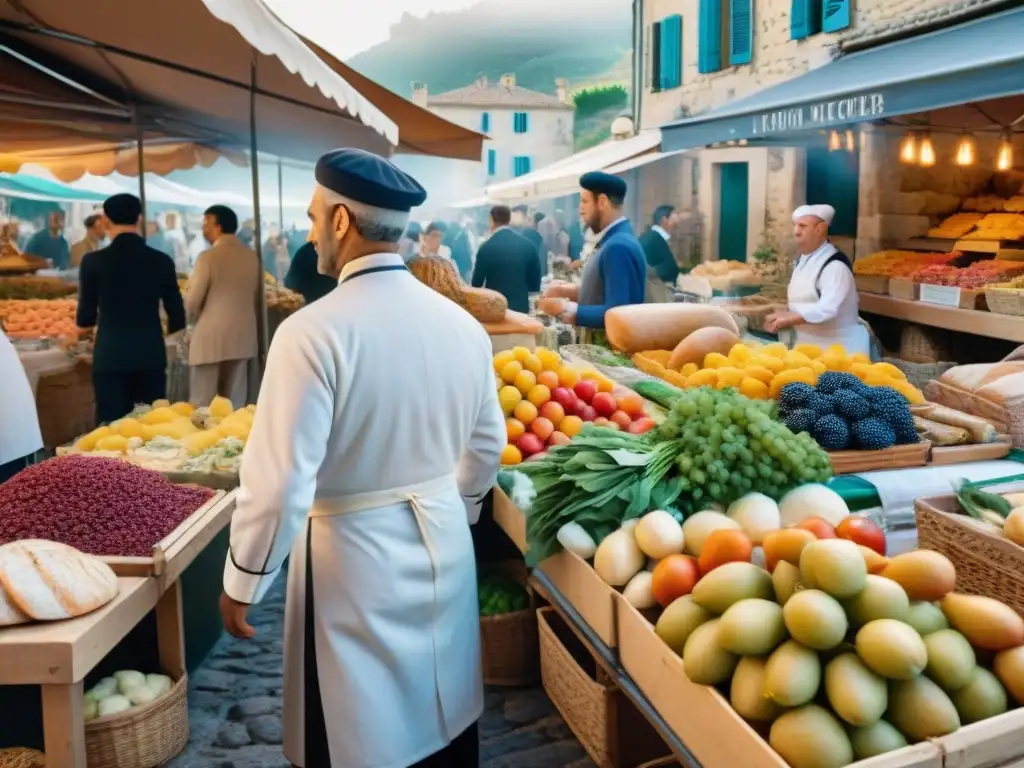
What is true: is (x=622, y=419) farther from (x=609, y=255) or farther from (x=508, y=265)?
(x=508, y=265)

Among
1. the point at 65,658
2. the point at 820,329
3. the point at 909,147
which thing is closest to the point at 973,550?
the point at 65,658

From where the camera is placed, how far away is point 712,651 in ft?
5.96

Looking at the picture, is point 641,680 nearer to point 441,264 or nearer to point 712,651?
point 712,651

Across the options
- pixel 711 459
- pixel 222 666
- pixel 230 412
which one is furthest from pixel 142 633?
pixel 711 459

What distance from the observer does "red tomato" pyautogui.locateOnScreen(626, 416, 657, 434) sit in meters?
3.54

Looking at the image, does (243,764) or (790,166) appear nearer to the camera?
(243,764)

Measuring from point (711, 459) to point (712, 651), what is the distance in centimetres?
82

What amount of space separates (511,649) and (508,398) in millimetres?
955

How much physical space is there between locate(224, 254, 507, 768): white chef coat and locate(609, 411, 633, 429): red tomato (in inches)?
49.1

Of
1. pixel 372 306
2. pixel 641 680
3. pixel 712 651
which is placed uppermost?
pixel 372 306

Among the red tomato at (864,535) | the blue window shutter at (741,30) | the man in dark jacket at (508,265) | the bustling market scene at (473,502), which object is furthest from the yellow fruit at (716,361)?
the blue window shutter at (741,30)

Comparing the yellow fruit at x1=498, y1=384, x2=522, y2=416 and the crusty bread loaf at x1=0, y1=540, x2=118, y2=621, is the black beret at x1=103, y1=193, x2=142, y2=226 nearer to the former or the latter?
the yellow fruit at x1=498, y1=384, x2=522, y2=416

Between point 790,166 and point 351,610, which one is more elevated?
point 790,166

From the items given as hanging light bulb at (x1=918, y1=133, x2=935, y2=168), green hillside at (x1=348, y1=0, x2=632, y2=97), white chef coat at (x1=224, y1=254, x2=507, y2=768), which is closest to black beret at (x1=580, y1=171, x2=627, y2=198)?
white chef coat at (x1=224, y1=254, x2=507, y2=768)
